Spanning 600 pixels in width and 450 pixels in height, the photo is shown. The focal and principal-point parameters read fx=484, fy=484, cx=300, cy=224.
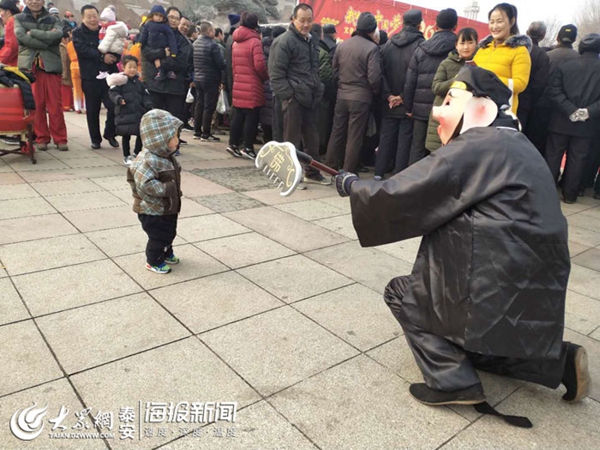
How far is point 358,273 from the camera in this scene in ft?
12.2

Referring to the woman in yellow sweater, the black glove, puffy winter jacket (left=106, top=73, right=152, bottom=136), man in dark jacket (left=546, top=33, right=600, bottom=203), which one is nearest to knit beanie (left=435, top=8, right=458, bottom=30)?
the woman in yellow sweater

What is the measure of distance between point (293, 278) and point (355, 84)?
11.3ft

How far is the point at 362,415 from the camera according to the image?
2.16 metres

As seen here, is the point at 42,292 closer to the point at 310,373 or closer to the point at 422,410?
the point at 310,373

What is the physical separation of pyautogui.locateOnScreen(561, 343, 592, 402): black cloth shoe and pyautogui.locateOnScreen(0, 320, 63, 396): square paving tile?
2.41 metres

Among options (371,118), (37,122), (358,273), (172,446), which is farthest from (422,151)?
(37,122)

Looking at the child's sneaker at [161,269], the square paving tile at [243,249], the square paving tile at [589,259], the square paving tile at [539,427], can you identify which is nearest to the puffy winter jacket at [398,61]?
the square paving tile at [589,259]

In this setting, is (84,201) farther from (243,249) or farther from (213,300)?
(213,300)

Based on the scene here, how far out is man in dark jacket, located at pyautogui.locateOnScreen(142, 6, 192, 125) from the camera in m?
6.84

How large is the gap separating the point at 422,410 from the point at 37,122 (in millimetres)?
6920

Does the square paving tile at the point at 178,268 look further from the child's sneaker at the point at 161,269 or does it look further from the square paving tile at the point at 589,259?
the square paving tile at the point at 589,259

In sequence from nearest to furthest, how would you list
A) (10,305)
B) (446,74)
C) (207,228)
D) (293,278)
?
(10,305), (293,278), (207,228), (446,74)

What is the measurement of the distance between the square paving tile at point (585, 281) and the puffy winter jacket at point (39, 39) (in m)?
6.74

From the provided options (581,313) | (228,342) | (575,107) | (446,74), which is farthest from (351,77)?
(228,342)
